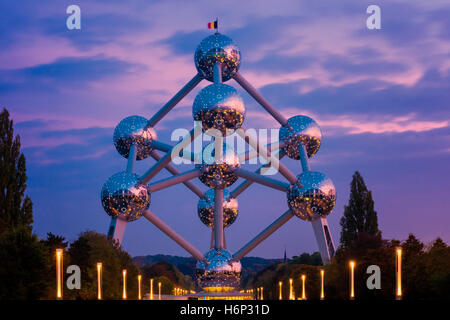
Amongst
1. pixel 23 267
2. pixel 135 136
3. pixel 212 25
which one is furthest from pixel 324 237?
pixel 23 267

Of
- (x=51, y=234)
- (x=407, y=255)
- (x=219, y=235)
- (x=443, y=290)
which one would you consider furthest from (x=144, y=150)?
(x=443, y=290)

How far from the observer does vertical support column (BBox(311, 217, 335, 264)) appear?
157 feet

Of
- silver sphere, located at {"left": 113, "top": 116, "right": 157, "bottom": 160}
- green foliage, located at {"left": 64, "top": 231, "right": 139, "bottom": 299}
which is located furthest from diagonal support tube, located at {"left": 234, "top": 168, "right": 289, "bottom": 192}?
green foliage, located at {"left": 64, "top": 231, "right": 139, "bottom": 299}

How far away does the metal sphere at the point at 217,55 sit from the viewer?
158 ft

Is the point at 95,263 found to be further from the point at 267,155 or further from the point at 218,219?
the point at 267,155

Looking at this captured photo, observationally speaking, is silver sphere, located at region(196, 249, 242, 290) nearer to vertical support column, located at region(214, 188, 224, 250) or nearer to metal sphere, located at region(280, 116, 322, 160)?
vertical support column, located at region(214, 188, 224, 250)

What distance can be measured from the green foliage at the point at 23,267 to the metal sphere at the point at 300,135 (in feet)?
81.6

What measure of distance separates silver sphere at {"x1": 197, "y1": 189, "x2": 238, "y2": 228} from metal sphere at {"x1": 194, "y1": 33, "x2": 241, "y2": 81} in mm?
8758

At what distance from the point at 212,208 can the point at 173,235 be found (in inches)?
155

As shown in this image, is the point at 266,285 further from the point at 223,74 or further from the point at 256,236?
the point at 223,74

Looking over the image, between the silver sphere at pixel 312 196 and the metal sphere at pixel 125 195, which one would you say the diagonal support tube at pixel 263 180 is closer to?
the silver sphere at pixel 312 196

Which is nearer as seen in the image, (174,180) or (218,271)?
(218,271)

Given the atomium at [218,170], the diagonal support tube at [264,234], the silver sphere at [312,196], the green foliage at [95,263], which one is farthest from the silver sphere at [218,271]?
the silver sphere at [312,196]

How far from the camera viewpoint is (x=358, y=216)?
191 feet
